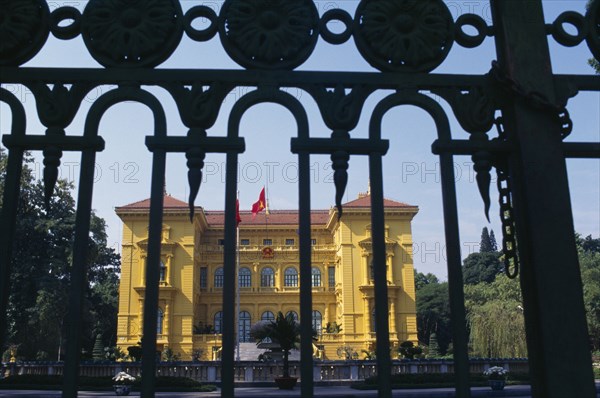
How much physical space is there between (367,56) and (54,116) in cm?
190

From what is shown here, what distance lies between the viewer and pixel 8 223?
320cm

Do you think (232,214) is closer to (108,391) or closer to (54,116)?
(54,116)

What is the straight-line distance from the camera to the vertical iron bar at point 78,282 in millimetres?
3041

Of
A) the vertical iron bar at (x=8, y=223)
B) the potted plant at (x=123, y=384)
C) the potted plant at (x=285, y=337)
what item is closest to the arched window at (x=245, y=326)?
the potted plant at (x=123, y=384)

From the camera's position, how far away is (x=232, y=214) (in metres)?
3.21

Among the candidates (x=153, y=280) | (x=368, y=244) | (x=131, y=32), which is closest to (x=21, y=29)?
(x=131, y=32)

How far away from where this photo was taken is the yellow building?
1607 inches

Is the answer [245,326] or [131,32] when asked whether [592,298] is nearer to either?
[245,326]

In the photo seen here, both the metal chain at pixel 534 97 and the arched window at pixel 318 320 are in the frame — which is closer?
the metal chain at pixel 534 97

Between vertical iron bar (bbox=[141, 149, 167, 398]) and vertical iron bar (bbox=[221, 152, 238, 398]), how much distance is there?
1.21 feet

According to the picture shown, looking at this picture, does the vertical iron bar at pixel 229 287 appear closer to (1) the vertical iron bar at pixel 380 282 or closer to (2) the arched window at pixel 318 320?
(1) the vertical iron bar at pixel 380 282

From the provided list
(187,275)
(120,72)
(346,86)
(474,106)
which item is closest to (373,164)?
(346,86)

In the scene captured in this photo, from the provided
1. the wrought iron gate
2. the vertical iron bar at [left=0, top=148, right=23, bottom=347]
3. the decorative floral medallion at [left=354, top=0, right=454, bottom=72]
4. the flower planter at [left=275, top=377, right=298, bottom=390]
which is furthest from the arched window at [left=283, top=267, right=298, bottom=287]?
the vertical iron bar at [left=0, top=148, right=23, bottom=347]

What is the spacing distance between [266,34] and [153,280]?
161cm
